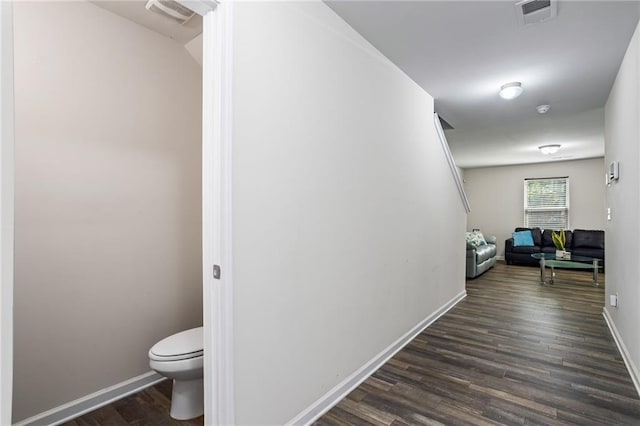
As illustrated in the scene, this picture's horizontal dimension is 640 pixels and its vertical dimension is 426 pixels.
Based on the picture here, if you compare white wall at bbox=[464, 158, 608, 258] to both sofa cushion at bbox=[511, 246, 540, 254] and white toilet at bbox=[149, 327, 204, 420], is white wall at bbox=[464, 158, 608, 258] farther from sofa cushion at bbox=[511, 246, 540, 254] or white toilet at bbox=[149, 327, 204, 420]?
white toilet at bbox=[149, 327, 204, 420]

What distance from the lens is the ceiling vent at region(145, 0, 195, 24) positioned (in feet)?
6.23

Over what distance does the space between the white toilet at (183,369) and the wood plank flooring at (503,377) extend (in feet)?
2.46

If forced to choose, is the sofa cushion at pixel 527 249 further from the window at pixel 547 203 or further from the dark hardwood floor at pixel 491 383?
the dark hardwood floor at pixel 491 383

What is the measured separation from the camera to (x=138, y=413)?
1909mm

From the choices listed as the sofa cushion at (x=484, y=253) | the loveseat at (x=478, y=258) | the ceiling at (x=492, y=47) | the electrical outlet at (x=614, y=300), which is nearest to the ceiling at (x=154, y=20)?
the ceiling at (x=492, y=47)

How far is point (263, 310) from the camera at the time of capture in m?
1.55

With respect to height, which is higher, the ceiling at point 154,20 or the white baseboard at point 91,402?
the ceiling at point 154,20

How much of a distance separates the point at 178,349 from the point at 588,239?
8.23 meters

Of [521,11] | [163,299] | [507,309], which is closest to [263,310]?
[163,299]

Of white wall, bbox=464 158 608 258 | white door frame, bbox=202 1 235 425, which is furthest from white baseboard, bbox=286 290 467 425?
white wall, bbox=464 158 608 258

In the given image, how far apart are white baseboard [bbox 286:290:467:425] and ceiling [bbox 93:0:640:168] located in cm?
238

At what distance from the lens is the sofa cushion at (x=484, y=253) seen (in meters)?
Answer: 5.90

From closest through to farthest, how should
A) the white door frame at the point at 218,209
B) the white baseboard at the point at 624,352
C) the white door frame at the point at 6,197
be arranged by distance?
the white door frame at the point at 6,197 < the white door frame at the point at 218,209 < the white baseboard at the point at 624,352

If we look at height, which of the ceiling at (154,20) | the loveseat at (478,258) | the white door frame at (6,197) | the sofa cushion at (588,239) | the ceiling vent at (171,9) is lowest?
the loveseat at (478,258)
